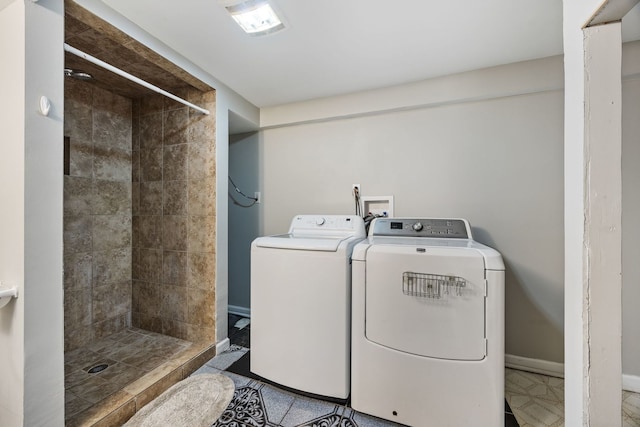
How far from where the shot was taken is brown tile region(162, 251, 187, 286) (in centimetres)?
206

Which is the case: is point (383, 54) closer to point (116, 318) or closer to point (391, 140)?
point (391, 140)

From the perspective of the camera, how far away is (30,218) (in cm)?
102

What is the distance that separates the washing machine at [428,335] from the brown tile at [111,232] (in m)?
2.22

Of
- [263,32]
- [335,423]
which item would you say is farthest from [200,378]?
[263,32]

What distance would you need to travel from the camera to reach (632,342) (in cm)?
153

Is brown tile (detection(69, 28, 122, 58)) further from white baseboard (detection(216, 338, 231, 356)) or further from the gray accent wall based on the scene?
white baseboard (detection(216, 338, 231, 356))

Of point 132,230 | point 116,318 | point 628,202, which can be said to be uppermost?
point 628,202

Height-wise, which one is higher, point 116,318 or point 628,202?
point 628,202

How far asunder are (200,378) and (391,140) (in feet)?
7.58

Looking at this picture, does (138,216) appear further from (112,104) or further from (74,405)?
(74,405)

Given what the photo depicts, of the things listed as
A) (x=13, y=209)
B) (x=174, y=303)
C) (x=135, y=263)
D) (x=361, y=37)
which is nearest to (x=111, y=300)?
(x=135, y=263)

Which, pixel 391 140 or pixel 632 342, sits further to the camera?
pixel 391 140

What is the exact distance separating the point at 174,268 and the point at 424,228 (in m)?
2.07

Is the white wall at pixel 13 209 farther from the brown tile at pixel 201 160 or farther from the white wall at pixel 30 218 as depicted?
the brown tile at pixel 201 160
